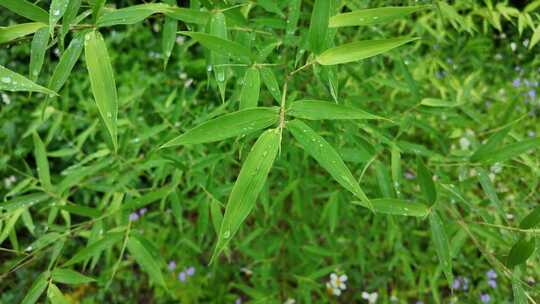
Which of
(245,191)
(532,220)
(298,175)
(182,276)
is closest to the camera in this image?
(245,191)

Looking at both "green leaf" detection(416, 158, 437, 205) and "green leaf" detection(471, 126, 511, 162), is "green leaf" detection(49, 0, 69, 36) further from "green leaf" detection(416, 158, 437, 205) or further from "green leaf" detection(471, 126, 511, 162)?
"green leaf" detection(471, 126, 511, 162)

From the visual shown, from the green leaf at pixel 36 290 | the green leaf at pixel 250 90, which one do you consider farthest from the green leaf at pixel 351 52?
the green leaf at pixel 36 290

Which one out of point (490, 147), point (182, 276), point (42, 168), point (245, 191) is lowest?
point (182, 276)

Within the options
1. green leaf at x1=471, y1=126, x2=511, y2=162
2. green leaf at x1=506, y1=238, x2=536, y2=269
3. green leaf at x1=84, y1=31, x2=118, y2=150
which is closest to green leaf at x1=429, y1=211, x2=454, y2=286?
green leaf at x1=506, y1=238, x2=536, y2=269

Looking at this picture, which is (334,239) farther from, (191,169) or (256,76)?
(256,76)

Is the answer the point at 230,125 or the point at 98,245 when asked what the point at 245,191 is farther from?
the point at 98,245

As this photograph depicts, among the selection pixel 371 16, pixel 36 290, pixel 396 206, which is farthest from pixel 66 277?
pixel 371 16

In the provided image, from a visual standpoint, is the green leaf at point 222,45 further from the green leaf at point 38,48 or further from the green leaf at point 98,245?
the green leaf at point 98,245
